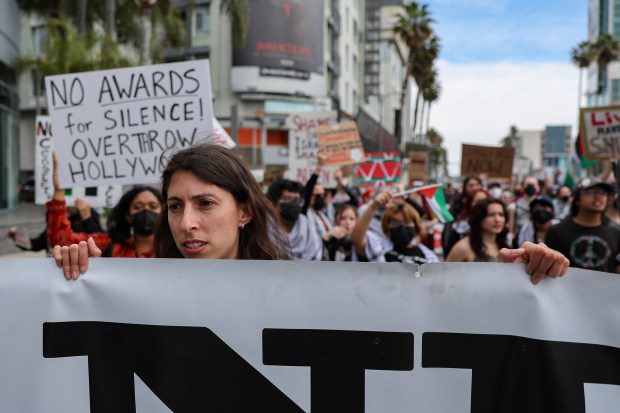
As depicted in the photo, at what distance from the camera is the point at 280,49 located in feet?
136

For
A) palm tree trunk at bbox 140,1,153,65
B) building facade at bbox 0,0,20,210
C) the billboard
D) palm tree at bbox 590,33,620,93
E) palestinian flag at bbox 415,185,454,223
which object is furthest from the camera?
palm tree at bbox 590,33,620,93

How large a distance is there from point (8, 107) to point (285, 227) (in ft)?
73.3

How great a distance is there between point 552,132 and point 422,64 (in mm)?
48027

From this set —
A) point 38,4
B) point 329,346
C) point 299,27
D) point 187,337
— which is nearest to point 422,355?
point 329,346

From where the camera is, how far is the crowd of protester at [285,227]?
2.26 metres

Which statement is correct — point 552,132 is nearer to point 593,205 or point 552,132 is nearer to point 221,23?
point 221,23

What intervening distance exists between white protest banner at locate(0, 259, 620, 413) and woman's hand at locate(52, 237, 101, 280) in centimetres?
3

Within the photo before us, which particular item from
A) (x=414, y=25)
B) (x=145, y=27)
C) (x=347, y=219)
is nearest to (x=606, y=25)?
(x=414, y=25)

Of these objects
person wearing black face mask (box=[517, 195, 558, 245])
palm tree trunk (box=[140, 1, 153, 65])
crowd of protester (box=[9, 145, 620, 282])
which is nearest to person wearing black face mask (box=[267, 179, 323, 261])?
crowd of protester (box=[9, 145, 620, 282])

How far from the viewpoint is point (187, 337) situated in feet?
6.83

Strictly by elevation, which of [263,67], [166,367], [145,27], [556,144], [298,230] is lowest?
[166,367]

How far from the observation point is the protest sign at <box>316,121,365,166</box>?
33.7 feet

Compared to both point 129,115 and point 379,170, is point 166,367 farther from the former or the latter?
point 379,170

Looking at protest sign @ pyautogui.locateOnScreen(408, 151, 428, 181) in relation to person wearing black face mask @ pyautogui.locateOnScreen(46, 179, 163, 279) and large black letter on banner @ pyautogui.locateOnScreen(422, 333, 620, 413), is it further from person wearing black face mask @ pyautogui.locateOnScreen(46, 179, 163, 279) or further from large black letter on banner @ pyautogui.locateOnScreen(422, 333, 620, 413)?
large black letter on banner @ pyautogui.locateOnScreen(422, 333, 620, 413)
